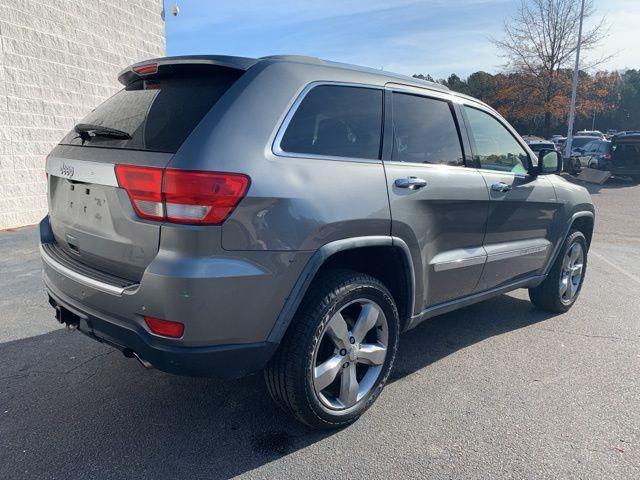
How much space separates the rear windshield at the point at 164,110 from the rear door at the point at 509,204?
207 cm

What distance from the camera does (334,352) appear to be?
292 cm

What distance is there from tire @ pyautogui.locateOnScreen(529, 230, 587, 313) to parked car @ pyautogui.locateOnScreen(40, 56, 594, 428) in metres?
1.62

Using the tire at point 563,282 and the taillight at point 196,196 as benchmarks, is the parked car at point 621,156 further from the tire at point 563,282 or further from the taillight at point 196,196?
the taillight at point 196,196

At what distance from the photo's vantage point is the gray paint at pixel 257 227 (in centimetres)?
230

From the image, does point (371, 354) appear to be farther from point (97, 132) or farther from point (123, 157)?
point (97, 132)

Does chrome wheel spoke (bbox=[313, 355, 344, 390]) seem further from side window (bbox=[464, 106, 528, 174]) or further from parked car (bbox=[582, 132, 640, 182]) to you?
parked car (bbox=[582, 132, 640, 182])

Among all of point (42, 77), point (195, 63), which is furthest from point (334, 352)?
point (42, 77)

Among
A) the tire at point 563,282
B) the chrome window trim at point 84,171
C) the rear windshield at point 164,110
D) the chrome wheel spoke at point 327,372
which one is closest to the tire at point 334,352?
the chrome wheel spoke at point 327,372

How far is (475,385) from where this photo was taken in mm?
3525

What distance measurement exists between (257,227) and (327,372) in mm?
935

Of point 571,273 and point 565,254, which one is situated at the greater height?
point 565,254

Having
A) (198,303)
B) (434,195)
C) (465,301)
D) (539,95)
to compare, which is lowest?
(465,301)

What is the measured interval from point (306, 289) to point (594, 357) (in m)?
2.68

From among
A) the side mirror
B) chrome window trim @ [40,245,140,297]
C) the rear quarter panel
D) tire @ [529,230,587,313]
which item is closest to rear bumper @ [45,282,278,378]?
chrome window trim @ [40,245,140,297]
